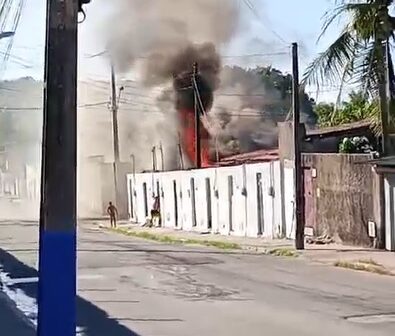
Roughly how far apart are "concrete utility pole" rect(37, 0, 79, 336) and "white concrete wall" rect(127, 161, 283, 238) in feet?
77.9

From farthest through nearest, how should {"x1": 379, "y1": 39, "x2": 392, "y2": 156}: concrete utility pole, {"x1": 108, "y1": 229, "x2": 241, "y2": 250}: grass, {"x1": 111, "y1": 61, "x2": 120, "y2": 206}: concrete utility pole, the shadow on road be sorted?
{"x1": 111, "y1": 61, "x2": 120, "y2": 206}: concrete utility pole
{"x1": 108, "y1": 229, "x2": 241, "y2": 250}: grass
{"x1": 379, "y1": 39, "x2": 392, "y2": 156}: concrete utility pole
the shadow on road

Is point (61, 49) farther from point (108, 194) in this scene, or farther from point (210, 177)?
point (108, 194)

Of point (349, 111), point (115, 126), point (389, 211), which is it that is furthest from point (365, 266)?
point (115, 126)

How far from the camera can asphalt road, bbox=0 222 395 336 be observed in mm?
10828

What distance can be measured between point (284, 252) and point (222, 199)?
11.8 meters

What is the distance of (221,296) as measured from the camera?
45.8 ft

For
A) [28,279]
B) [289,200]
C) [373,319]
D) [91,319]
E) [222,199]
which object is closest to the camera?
Answer: [373,319]

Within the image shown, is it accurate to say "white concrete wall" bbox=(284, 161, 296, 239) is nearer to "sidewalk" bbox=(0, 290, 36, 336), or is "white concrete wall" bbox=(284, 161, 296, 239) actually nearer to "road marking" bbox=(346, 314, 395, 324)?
"sidewalk" bbox=(0, 290, 36, 336)

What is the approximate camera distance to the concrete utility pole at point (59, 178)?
5254 mm

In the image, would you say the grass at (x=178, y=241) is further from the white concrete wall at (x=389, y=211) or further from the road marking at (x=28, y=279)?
the road marking at (x=28, y=279)

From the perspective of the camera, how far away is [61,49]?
539 cm

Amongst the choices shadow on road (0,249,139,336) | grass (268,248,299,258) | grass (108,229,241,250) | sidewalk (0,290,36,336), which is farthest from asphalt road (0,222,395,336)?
grass (108,229,241,250)

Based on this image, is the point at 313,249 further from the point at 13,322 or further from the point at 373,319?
the point at 13,322

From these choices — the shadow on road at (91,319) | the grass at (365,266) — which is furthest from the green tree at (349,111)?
the shadow on road at (91,319)
